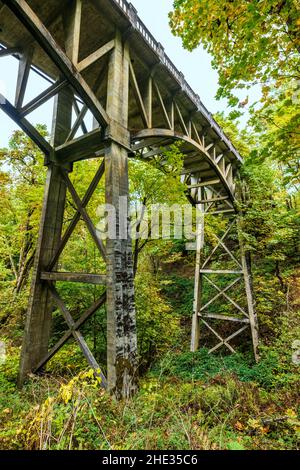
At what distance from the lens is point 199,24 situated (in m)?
3.32

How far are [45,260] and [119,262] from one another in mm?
1966

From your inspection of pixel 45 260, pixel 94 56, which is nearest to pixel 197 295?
pixel 45 260

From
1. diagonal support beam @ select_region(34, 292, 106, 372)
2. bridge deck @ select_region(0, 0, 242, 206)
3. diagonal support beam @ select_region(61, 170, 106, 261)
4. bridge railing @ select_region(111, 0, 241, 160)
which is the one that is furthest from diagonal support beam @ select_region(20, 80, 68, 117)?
diagonal support beam @ select_region(34, 292, 106, 372)

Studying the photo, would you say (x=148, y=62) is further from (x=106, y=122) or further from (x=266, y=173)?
(x=266, y=173)

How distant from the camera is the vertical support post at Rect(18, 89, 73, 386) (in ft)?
14.3

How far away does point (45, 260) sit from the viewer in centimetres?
473

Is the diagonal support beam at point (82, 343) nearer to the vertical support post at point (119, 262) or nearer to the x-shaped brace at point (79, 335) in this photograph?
the x-shaped brace at point (79, 335)

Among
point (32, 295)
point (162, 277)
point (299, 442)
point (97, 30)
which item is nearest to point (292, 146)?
point (299, 442)

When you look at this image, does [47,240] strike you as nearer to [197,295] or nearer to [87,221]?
[87,221]

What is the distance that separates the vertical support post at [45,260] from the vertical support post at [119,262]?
5.43ft

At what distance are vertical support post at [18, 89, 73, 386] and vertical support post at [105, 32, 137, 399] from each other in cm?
165

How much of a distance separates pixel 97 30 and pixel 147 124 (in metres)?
2.01

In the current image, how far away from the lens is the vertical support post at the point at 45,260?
436 cm

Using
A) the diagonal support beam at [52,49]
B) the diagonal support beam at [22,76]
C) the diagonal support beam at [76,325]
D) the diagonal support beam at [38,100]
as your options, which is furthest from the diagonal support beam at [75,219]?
the diagonal support beam at [22,76]
